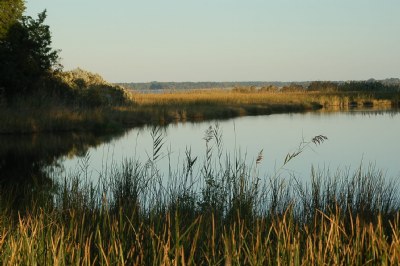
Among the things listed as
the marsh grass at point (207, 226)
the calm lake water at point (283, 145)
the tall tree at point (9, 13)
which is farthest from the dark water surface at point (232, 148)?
the marsh grass at point (207, 226)

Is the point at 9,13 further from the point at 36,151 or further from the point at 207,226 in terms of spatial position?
the point at 207,226

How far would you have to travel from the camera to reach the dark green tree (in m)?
22.3

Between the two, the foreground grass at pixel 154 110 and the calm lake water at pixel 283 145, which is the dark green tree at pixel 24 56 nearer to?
the foreground grass at pixel 154 110

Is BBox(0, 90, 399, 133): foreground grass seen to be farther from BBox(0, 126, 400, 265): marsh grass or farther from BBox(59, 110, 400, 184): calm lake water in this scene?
BBox(0, 126, 400, 265): marsh grass

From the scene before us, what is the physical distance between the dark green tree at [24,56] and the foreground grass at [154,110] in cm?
97

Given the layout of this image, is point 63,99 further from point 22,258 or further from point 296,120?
point 22,258

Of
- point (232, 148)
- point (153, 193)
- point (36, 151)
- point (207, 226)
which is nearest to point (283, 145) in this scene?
point (232, 148)

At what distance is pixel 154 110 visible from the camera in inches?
1166

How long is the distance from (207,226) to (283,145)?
1474 cm

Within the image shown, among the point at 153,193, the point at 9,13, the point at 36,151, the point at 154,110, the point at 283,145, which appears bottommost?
the point at 283,145

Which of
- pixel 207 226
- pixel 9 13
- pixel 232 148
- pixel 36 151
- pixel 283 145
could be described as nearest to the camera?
pixel 207 226

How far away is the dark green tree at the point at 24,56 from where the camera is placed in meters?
22.3

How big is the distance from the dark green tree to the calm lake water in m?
4.39

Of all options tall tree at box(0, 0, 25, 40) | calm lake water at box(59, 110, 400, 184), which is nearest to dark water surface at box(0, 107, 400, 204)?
calm lake water at box(59, 110, 400, 184)
